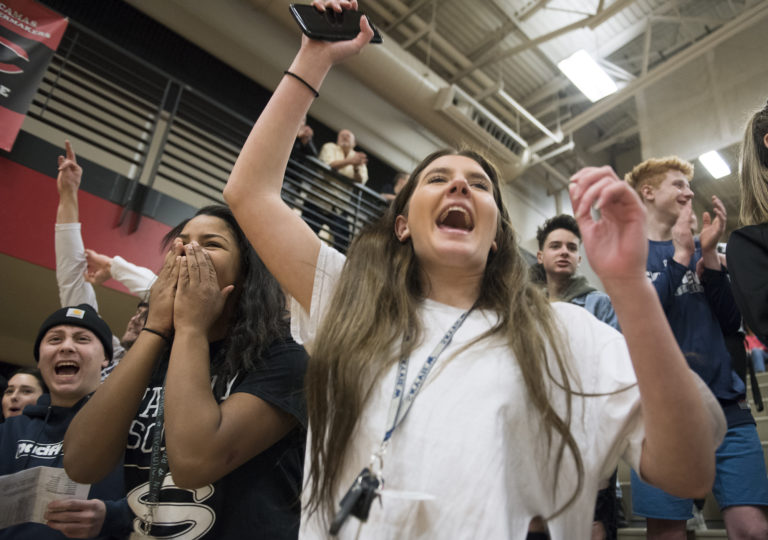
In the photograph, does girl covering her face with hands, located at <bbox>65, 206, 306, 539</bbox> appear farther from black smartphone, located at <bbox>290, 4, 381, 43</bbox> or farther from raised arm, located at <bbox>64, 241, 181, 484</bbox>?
black smartphone, located at <bbox>290, 4, 381, 43</bbox>

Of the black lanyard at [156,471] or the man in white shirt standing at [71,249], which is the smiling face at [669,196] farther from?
the man in white shirt standing at [71,249]

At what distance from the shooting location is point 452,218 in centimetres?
124

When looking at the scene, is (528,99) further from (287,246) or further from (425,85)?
(287,246)

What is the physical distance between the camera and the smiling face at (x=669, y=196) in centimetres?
249

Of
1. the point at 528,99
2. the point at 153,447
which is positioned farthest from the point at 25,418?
the point at 528,99

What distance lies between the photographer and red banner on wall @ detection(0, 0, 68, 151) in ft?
12.6

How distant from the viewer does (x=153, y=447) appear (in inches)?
47.3

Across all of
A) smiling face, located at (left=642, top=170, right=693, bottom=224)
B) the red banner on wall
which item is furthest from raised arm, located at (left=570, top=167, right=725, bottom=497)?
the red banner on wall

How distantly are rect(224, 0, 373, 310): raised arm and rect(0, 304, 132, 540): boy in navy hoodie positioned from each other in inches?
34.7

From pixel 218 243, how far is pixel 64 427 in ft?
3.60

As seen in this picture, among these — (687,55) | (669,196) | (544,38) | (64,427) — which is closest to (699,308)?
(669,196)

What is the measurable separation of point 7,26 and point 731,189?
924 centimetres

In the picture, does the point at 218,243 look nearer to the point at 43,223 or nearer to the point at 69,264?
the point at 69,264

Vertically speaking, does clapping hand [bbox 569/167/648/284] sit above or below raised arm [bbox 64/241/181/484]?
above
